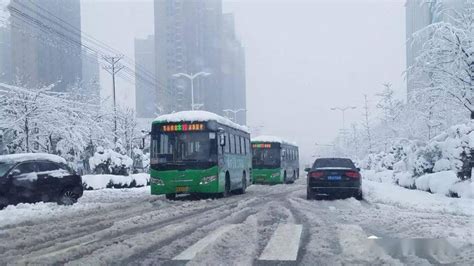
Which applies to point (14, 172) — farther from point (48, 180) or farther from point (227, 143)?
point (227, 143)

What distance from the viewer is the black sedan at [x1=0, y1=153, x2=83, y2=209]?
17500 millimetres

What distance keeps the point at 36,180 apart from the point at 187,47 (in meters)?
66.9

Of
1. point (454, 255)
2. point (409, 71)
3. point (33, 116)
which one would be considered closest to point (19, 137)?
point (33, 116)

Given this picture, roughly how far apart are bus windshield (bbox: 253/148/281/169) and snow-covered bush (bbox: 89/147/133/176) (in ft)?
27.2

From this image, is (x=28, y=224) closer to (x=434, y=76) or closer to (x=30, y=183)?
(x=30, y=183)

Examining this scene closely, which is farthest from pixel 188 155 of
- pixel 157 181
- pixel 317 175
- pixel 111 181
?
pixel 111 181

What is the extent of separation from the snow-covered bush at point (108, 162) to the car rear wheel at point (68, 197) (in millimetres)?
14319

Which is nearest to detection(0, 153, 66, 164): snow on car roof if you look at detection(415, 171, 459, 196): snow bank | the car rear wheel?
the car rear wheel

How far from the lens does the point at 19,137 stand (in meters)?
33.7

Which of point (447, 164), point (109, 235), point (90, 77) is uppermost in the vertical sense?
point (90, 77)

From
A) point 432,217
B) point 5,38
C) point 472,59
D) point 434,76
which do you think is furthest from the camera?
point 5,38

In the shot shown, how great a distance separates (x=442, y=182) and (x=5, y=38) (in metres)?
57.1

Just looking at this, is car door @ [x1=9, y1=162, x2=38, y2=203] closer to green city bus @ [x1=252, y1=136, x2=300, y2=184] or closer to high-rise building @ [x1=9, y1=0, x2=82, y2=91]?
green city bus @ [x1=252, y1=136, x2=300, y2=184]

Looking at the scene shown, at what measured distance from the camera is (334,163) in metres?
21.0
